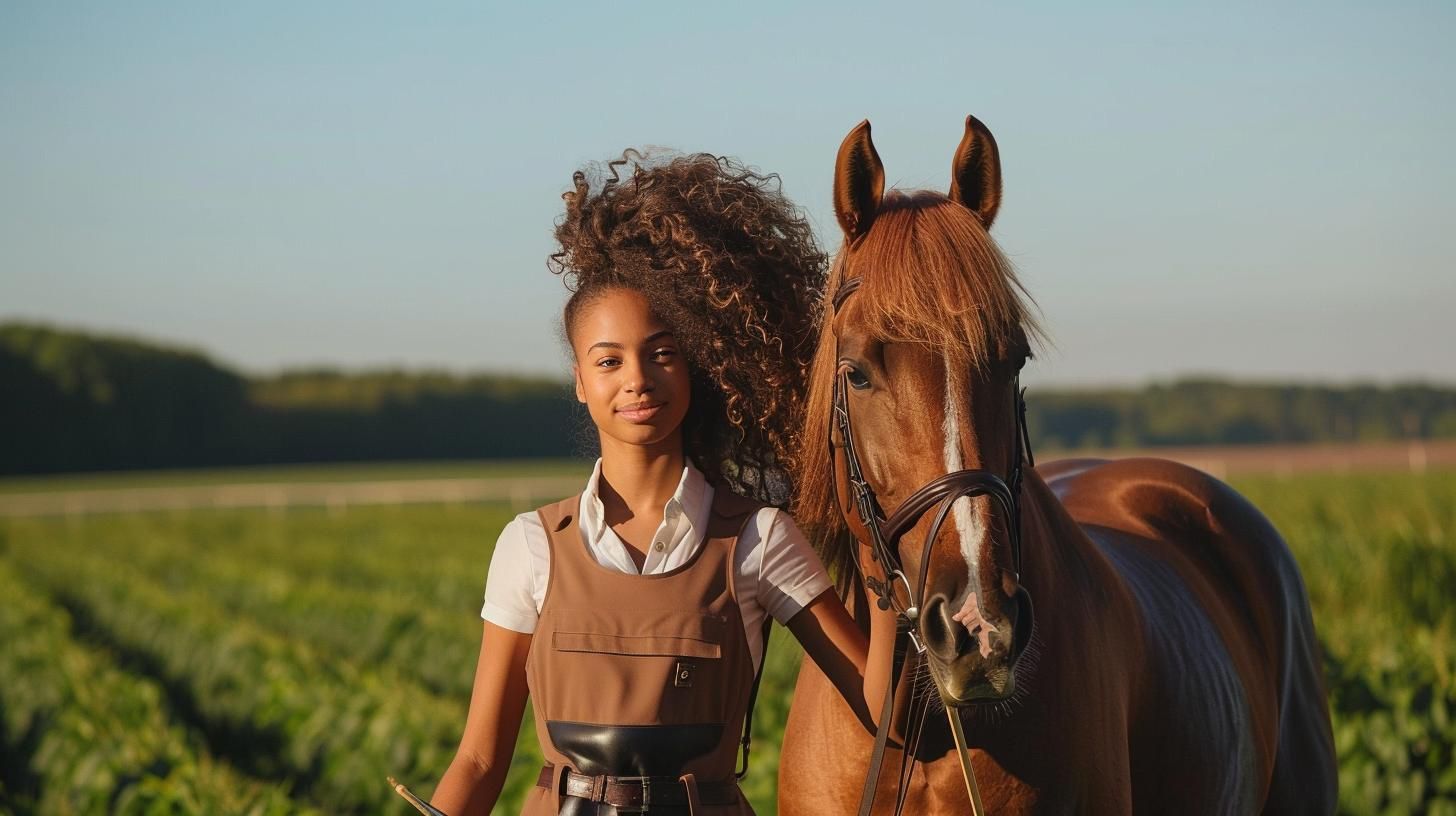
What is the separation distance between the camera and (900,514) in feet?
7.27

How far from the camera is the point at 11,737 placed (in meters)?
6.99

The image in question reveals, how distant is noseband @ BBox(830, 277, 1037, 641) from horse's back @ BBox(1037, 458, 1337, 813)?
1044mm

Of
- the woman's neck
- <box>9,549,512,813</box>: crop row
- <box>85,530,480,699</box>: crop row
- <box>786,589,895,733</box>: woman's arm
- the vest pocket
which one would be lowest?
<box>85,530,480,699</box>: crop row

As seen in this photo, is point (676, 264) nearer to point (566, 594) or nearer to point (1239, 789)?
point (566, 594)

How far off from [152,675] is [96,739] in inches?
208

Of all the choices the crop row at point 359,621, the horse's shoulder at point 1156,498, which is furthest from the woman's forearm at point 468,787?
the crop row at point 359,621

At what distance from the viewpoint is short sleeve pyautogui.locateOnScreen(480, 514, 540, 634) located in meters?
2.49

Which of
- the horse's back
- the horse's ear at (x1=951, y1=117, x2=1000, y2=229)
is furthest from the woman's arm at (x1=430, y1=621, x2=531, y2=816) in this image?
the horse's back

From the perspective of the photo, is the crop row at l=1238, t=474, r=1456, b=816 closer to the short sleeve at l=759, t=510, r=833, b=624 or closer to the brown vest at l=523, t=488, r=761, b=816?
the short sleeve at l=759, t=510, r=833, b=624

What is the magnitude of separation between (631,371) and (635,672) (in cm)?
52

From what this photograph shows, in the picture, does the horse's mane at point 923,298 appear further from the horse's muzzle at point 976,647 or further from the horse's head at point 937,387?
the horse's muzzle at point 976,647

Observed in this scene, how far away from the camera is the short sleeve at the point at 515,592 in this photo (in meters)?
2.49

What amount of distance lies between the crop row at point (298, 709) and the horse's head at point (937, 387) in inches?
169

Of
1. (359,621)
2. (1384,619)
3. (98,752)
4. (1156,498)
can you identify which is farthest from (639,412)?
(359,621)
